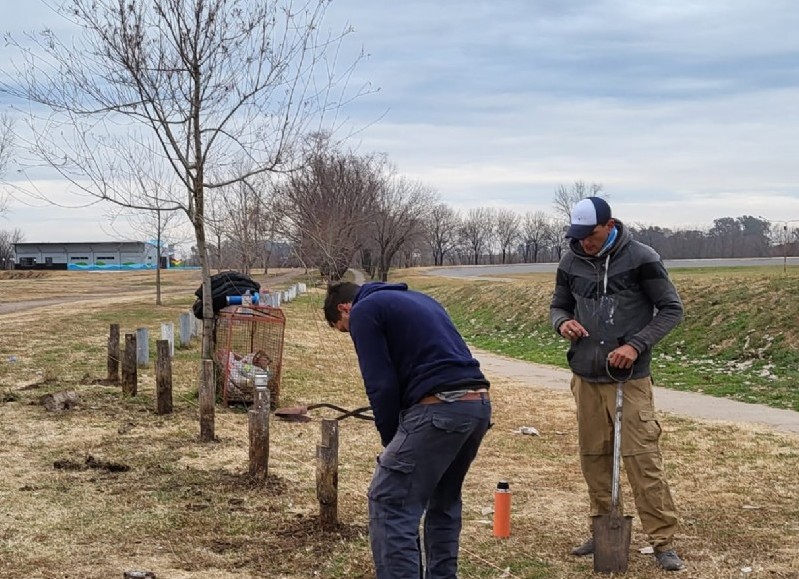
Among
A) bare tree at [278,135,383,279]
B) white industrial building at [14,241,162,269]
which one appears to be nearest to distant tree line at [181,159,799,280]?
bare tree at [278,135,383,279]

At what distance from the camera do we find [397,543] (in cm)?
401

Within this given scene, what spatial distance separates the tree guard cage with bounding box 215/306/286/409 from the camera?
10.8 meters

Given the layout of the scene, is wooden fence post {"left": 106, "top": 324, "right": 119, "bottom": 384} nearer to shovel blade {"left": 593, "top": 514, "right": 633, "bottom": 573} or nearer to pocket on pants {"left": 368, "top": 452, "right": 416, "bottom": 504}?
shovel blade {"left": 593, "top": 514, "right": 633, "bottom": 573}

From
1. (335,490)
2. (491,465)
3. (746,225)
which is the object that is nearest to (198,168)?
(491,465)

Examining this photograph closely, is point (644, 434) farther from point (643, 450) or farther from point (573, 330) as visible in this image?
point (573, 330)

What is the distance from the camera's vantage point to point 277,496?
675 centimetres

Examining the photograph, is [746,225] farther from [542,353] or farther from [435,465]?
[435,465]

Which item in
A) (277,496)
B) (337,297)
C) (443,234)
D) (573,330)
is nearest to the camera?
(337,297)

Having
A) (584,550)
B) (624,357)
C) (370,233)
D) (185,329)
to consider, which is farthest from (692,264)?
(624,357)

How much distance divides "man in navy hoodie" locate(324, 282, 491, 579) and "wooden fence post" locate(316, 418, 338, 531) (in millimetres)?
1809

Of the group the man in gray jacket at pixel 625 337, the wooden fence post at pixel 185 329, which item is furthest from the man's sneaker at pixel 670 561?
the wooden fence post at pixel 185 329

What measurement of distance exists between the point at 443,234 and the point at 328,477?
101 meters

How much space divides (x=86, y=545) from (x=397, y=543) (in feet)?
8.10

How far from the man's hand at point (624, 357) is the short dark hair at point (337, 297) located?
1641 millimetres
